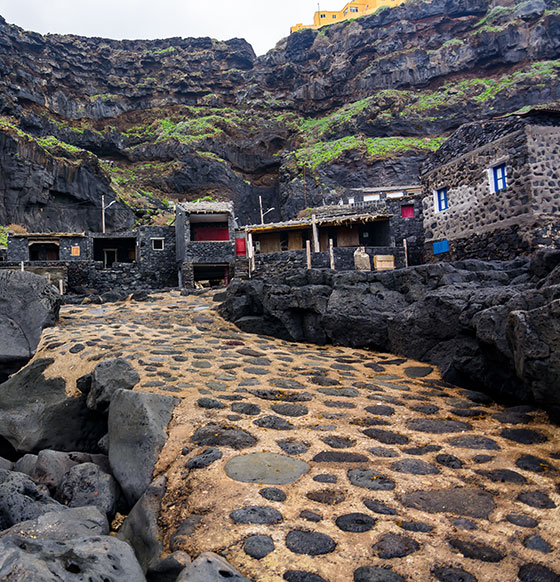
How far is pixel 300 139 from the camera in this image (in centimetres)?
5544

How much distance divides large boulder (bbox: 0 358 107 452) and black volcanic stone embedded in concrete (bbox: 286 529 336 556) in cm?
377

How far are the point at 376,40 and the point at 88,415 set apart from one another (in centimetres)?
7370

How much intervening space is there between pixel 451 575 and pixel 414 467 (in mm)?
1170

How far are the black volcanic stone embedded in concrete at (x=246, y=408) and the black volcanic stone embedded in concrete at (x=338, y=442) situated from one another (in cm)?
90

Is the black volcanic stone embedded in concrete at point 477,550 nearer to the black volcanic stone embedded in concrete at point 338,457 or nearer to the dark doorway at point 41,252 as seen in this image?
the black volcanic stone embedded in concrete at point 338,457

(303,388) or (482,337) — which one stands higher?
(482,337)

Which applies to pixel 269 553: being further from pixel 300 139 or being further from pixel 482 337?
pixel 300 139

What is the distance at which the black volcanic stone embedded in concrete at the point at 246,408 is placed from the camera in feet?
13.9

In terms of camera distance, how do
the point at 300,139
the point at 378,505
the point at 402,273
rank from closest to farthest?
the point at 378,505 < the point at 402,273 < the point at 300,139

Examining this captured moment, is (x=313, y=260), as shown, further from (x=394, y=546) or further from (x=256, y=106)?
(x=256, y=106)

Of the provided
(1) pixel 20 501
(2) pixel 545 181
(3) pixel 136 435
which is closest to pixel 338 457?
(3) pixel 136 435

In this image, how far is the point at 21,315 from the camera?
7727 mm

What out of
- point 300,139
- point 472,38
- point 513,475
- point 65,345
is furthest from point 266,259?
point 472,38

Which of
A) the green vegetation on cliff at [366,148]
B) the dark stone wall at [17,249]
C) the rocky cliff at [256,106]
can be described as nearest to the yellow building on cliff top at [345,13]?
the rocky cliff at [256,106]
